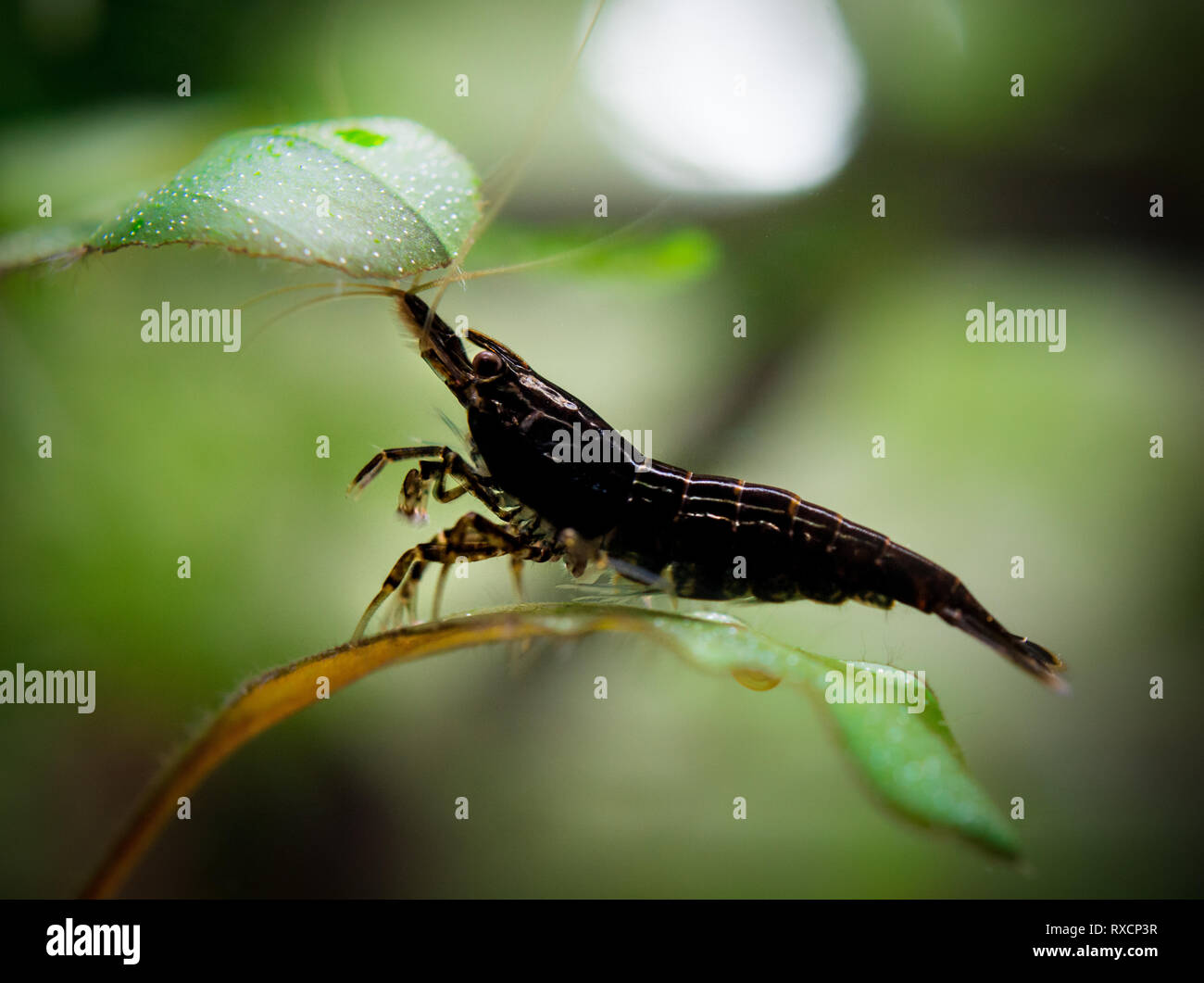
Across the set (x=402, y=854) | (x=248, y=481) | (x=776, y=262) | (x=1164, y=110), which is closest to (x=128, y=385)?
(x=248, y=481)

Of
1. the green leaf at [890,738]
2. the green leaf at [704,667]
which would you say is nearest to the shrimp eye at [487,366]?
the green leaf at [704,667]

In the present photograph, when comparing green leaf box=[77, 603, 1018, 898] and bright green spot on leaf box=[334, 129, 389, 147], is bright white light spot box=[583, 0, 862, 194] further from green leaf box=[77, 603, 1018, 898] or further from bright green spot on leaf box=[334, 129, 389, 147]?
green leaf box=[77, 603, 1018, 898]

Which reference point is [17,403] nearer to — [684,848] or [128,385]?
[128,385]

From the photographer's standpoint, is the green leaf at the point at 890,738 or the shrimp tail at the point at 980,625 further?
the shrimp tail at the point at 980,625

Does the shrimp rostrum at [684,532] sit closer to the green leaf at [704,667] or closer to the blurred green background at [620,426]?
the blurred green background at [620,426]

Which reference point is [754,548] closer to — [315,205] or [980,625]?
[980,625]
